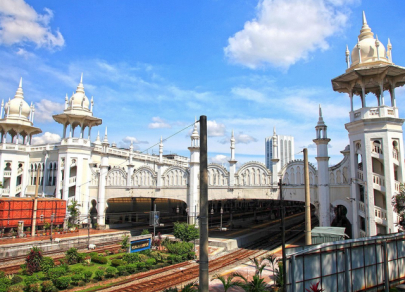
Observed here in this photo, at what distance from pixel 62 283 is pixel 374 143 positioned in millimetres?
22449

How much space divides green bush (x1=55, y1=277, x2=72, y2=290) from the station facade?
14821mm

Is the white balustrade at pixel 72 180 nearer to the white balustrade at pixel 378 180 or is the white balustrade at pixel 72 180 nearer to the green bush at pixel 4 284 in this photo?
the green bush at pixel 4 284

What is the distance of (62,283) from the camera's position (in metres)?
17.8

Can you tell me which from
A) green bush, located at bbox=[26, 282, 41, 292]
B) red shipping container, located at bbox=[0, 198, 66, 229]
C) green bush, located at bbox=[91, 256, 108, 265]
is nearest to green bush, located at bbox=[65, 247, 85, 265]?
green bush, located at bbox=[91, 256, 108, 265]

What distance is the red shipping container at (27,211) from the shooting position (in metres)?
33.1

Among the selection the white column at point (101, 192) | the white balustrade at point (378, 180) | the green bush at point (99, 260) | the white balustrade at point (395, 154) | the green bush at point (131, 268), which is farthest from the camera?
the white column at point (101, 192)

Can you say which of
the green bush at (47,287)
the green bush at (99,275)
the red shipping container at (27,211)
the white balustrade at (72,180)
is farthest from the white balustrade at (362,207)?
the white balustrade at (72,180)

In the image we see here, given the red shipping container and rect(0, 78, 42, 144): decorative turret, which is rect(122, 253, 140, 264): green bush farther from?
rect(0, 78, 42, 144): decorative turret

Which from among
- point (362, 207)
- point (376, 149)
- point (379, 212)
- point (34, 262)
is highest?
point (376, 149)

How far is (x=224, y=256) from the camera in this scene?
25.9 metres

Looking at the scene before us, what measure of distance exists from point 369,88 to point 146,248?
922 inches

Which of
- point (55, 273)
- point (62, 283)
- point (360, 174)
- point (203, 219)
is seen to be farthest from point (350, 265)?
point (55, 273)

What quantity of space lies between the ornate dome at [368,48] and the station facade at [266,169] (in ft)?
0.22

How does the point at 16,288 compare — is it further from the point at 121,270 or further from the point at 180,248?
the point at 180,248
